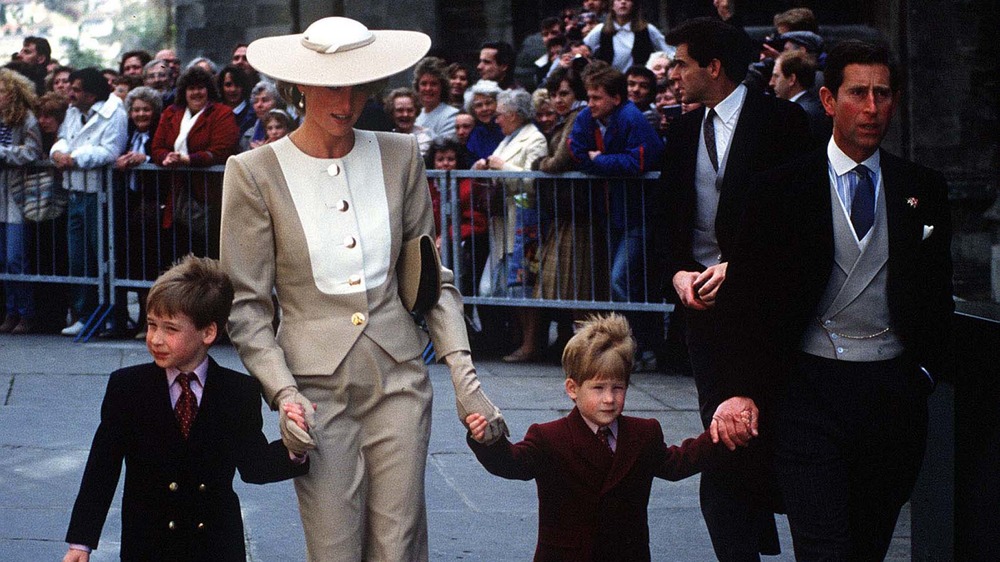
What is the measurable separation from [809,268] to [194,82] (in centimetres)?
775

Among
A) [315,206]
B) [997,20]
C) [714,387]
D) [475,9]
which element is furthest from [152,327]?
[475,9]

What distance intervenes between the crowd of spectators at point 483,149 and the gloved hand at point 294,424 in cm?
557

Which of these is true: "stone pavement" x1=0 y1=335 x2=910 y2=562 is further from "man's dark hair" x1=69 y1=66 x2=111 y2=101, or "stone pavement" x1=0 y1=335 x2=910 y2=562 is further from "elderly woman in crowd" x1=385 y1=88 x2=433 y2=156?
"man's dark hair" x1=69 y1=66 x2=111 y2=101

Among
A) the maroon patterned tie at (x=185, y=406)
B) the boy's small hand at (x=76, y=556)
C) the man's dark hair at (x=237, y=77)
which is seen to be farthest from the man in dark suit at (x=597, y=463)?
the man's dark hair at (x=237, y=77)

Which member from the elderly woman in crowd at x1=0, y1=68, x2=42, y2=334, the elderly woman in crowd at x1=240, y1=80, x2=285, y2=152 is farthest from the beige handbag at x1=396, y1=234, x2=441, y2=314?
the elderly woman in crowd at x1=0, y1=68, x2=42, y2=334

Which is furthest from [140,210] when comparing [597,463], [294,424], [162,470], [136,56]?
[294,424]

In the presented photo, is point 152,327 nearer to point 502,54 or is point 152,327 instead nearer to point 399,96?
point 399,96

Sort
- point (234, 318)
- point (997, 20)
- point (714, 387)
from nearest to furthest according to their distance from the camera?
point (234, 318), point (714, 387), point (997, 20)

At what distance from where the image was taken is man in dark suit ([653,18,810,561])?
5.24 metres

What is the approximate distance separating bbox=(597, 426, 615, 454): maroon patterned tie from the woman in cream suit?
0.35m

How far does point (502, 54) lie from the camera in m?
12.9

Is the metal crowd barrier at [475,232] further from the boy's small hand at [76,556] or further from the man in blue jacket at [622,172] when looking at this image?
the boy's small hand at [76,556]

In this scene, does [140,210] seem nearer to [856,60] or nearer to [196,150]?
[196,150]

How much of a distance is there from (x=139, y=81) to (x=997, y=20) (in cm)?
897
